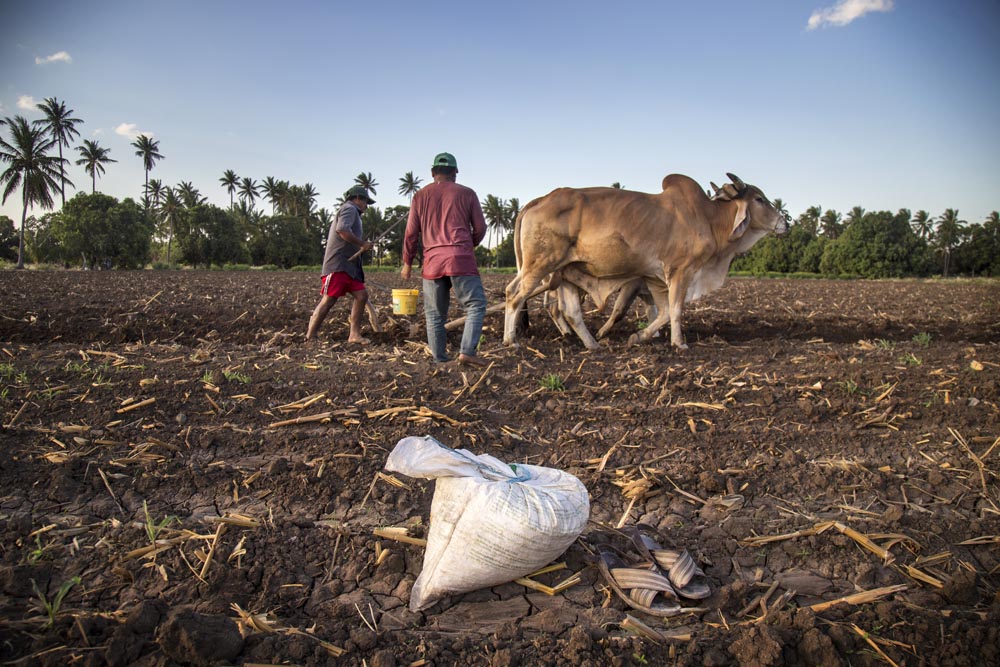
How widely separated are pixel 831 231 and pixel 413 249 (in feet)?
286

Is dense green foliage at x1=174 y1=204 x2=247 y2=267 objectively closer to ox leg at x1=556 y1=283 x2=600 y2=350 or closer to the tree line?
the tree line

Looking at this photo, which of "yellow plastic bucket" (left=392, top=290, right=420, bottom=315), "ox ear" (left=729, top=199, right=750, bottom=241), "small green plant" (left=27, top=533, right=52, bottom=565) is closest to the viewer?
"small green plant" (left=27, top=533, right=52, bottom=565)

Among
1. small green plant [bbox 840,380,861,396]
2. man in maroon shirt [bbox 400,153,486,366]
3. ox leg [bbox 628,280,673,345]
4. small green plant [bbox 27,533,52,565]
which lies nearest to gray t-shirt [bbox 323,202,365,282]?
man in maroon shirt [bbox 400,153,486,366]

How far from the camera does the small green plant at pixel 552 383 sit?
486 centimetres

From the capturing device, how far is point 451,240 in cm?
547

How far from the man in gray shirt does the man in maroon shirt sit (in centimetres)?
120

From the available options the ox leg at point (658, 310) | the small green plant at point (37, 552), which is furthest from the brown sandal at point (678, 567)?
the ox leg at point (658, 310)

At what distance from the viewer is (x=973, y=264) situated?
55531 millimetres

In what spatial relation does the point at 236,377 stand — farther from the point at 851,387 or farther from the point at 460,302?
the point at 851,387

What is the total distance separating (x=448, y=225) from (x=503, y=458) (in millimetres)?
2544

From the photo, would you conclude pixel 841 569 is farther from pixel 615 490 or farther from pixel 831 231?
pixel 831 231

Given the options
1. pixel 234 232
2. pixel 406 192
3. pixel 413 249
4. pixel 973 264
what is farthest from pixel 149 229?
pixel 973 264

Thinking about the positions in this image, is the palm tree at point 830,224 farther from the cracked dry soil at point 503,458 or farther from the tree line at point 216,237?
the cracked dry soil at point 503,458

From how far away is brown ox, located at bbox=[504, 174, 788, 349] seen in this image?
6793mm
